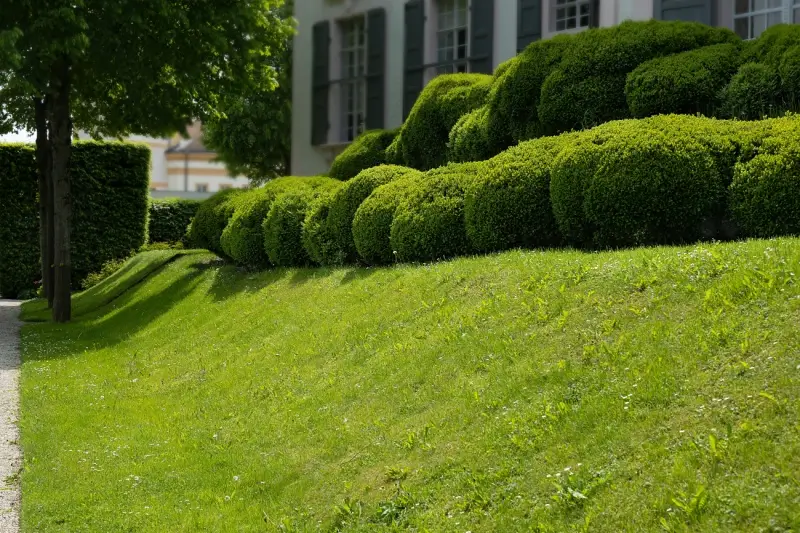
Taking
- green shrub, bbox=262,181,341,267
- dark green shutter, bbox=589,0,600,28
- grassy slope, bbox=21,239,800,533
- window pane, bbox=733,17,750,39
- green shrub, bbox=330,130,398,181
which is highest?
dark green shutter, bbox=589,0,600,28

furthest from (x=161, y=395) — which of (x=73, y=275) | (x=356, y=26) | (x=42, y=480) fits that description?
(x=73, y=275)

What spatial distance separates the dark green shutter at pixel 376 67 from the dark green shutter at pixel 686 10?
8.03 m

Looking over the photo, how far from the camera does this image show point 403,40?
70.9 feet

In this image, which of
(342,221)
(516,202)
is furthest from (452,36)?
(516,202)

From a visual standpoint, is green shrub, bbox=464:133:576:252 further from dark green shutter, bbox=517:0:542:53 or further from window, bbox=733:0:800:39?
dark green shutter, bbox=517:0:542:53

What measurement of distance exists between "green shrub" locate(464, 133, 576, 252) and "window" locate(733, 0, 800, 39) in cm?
614

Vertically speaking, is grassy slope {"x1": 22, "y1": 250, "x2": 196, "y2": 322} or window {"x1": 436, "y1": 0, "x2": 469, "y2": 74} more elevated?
window {"x1": 436, "y1": 0, "x2": 469, "y2": 74}

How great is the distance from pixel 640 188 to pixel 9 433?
6.68m

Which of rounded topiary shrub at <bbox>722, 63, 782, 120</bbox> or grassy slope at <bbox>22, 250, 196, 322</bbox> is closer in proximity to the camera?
rounded topiary shrub at <bbox>722, 63, 782, 120</bbox>

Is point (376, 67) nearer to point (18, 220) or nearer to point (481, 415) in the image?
point (18, 220)

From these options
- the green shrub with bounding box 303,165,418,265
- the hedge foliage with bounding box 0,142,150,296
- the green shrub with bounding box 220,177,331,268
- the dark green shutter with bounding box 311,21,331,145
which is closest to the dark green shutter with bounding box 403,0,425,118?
the dark green shutter with bounding box 311,21,331,145

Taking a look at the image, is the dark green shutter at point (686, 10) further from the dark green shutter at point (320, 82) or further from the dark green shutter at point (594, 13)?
the dark green shutter at point (320, 82)

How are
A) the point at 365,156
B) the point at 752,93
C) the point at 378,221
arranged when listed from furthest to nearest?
the point at 365,156, the point at 378,221, the point at 752,93

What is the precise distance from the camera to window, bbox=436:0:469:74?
20312mm
